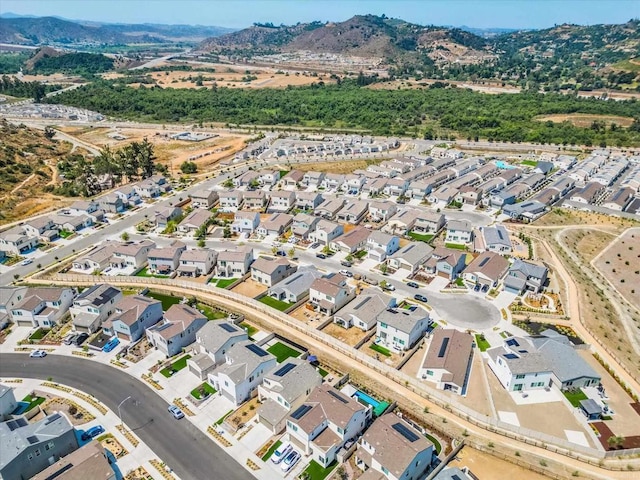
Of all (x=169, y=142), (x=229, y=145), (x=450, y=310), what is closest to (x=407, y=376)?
(x=450, y=310)

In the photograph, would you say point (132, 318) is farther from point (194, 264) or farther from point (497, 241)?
point (497, 241)

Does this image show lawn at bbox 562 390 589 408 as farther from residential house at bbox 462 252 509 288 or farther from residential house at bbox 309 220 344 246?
residential house at bbox 309 220 344 246

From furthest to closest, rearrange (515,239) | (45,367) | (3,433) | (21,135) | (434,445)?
1. (21,135)
2. (515,239)
3. (45,367)
4. (434,445)
5. (3,433)

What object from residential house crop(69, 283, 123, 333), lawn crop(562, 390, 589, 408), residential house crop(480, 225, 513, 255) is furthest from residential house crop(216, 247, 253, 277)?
lawn crop(562, 390, 589, 408)

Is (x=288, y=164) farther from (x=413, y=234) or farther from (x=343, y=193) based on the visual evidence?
(x=413, y=234)

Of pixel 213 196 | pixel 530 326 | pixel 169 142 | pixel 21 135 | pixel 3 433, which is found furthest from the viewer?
pixel 169 142

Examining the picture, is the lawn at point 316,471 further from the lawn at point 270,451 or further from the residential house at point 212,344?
the residential house at point 212,344

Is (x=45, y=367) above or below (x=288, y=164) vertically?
below

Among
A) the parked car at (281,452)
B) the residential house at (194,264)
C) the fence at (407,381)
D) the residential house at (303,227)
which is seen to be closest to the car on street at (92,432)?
the parked car at (281,452)
